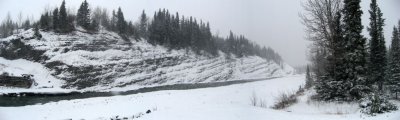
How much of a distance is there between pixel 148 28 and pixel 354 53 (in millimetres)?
79730

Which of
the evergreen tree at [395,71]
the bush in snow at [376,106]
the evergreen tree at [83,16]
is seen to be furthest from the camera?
the evergreen tree at [83,16]

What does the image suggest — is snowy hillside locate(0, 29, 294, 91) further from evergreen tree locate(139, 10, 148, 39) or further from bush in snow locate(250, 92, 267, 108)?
bush in snow locate(250, 92, 267, 108)

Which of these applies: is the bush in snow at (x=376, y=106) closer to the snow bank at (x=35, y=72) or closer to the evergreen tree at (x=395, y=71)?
the evergreen tree at (x=395, y=71)

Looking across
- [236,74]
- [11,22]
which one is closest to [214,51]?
[236,74]

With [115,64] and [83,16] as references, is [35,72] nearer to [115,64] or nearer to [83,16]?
[115,64]

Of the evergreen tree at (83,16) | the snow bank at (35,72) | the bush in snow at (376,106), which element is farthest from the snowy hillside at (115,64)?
the bush in snow at (376,106)

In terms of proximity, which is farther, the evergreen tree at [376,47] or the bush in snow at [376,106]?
the evergreen tree at [376,47]

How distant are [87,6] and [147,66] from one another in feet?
79.2

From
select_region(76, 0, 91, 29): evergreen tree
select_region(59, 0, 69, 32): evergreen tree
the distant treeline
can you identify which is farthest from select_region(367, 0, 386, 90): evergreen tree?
select_region(76, 0, 91, 29): evergreen tree

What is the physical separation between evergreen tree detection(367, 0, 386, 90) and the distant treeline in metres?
35.0

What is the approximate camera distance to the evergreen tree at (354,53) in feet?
60.7

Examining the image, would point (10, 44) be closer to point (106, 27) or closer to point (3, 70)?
point (3, 70)

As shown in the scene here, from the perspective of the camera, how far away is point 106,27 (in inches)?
3093

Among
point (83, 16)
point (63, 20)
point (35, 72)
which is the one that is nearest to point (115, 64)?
point (35, 72)
